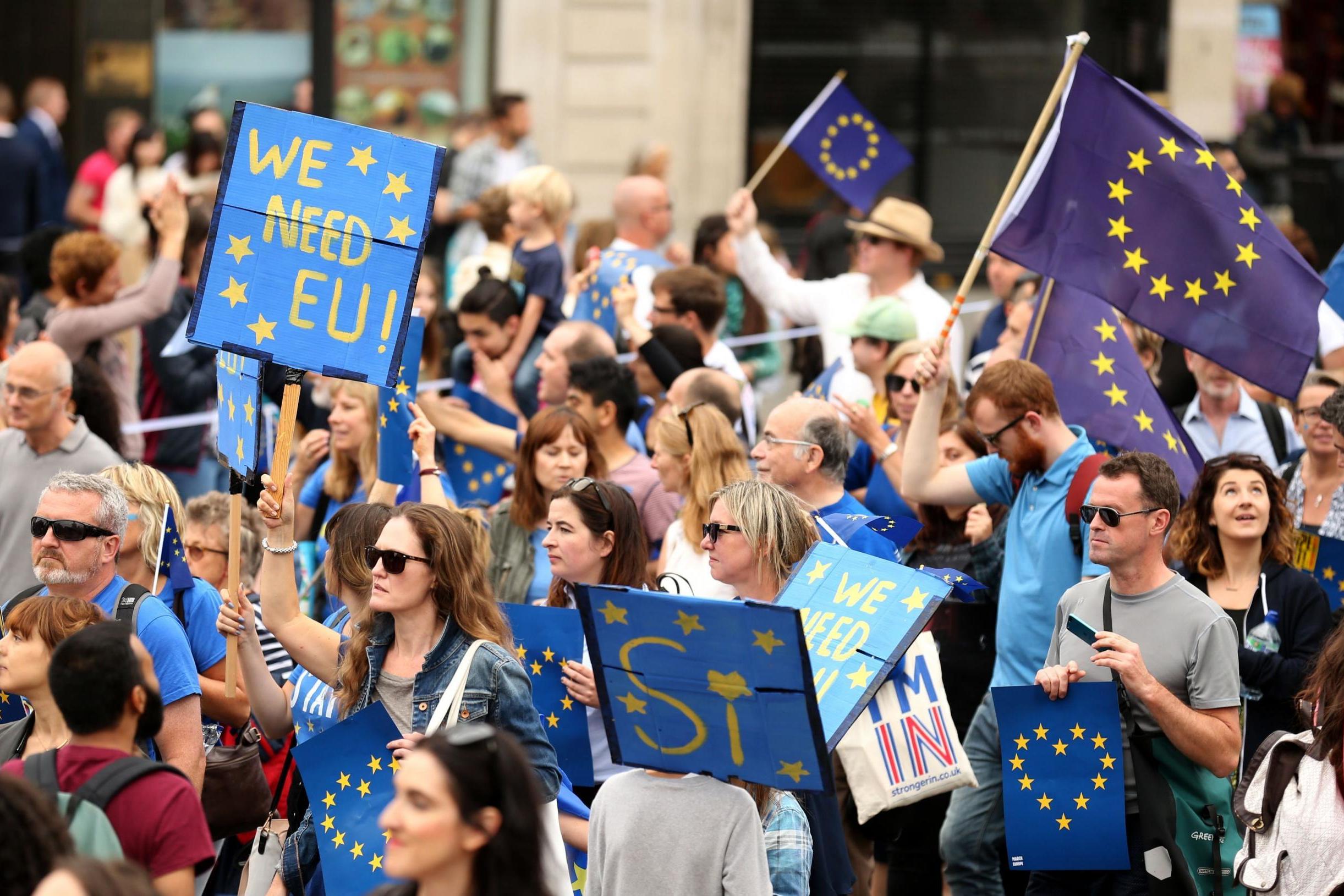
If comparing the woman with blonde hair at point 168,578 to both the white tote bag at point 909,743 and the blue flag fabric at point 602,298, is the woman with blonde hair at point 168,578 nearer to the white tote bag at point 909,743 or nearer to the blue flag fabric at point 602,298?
the white tote bag at point 909,743

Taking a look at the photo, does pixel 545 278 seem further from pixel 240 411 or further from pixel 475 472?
pixel 240 411

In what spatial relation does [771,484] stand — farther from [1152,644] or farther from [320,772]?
[320,772]

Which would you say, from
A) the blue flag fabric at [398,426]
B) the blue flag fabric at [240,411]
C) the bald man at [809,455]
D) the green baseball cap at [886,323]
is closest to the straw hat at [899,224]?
the green baseball cap at [886,323]

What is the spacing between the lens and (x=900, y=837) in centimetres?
752

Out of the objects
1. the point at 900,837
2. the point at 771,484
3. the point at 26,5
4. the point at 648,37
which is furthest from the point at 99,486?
the point at 26,5

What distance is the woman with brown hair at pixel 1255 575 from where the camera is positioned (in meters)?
6.59

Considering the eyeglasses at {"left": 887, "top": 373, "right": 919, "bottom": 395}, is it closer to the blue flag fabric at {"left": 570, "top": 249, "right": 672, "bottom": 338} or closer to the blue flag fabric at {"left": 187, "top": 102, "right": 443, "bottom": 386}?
the blue flag fabric at {"left": 570, "top": 249, "right": 672, "bottom": 338}

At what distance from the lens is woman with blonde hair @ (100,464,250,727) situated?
20.6 feet

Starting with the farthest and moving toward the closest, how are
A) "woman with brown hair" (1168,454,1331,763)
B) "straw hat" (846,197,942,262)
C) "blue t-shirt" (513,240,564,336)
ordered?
"blue t-shirt" (513,240,564,336) < "straw hat" (846,197,942,262) < "woman with brown hair" (1168,454,1331,763)

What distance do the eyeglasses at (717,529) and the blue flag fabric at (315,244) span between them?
1.08m

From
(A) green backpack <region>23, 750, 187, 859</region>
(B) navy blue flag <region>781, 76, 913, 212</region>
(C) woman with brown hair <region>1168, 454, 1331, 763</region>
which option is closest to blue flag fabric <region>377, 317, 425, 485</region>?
(C) woman with brown hair <region>1168, 454, 1331, 763</region>

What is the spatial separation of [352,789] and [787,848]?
1.27 m

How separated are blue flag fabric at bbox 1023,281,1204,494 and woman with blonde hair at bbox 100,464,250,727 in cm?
357

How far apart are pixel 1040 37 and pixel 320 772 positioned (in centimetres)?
1513
